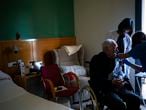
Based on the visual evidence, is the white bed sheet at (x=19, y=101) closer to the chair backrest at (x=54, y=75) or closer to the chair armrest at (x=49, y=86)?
the chair armrest at (x=49, y=86)

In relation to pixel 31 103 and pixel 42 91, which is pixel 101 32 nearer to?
pixel 42 91

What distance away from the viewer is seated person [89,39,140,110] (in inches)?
112

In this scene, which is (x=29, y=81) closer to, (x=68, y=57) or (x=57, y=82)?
(x=57, y=82)

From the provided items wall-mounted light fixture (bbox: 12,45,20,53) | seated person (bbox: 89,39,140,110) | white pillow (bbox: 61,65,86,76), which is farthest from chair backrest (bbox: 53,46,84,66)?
seated person (bbox: 89,39,140,110)

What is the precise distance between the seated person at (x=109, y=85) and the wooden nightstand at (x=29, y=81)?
1395mm

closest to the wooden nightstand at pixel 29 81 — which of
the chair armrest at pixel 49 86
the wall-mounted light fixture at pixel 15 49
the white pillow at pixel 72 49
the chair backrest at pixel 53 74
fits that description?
the chair backrest at pixel 53 74

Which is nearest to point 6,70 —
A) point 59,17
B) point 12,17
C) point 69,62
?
point 12,17

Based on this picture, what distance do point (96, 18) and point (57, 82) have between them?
5.63 ft

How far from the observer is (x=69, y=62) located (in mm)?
4809

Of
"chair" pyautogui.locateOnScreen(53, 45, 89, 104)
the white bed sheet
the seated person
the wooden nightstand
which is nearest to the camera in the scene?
the white bed sheet

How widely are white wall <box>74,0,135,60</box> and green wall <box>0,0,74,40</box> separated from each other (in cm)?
22

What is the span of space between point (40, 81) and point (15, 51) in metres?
0.72

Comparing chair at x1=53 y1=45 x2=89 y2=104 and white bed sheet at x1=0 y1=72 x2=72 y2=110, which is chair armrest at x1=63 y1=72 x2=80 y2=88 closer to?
chair at x1=53 y1=45 x2=89 y2=104

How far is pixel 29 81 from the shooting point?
402 centimetres
